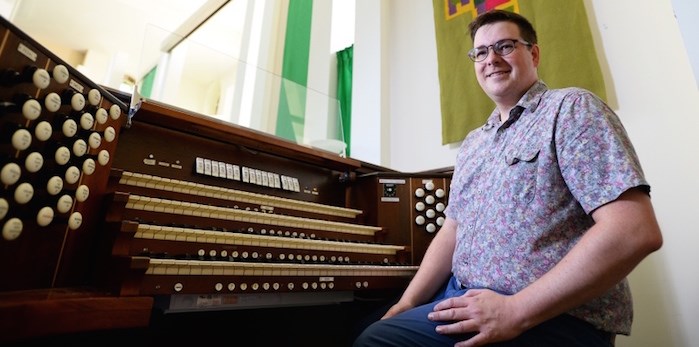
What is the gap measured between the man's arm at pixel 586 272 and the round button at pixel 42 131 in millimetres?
902

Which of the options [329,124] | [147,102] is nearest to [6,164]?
[147,102]

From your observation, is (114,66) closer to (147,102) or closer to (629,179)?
(147,102)

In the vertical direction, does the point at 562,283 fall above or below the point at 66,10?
below

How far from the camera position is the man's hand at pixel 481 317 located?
0.70m

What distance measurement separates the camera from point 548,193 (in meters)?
0.80

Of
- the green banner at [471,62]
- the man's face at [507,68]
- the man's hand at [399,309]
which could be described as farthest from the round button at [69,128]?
the green banner at [471,62]

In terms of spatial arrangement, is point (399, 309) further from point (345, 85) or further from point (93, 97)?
point (345, 85)

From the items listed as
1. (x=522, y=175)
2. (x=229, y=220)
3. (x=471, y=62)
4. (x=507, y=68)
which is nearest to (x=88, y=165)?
(x=229, y=220)

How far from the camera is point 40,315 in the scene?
59cm

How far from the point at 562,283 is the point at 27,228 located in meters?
1.07

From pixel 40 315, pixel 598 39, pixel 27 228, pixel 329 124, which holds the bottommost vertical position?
pixel 40 315

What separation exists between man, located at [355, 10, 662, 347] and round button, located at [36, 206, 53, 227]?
69 centimetres

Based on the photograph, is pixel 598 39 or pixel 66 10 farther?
pixel 66 10

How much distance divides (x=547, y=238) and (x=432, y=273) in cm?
41
